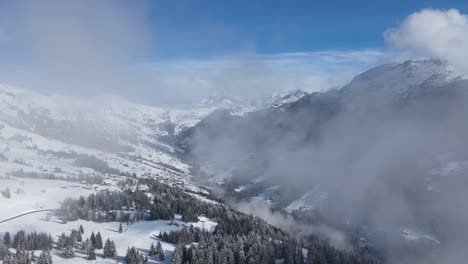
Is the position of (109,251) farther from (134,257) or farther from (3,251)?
(3,251)

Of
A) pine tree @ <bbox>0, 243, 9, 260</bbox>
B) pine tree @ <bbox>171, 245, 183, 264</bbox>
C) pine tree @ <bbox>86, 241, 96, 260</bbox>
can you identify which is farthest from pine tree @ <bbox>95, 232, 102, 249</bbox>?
pine tree @ <bbox>0, 243, 9, 260</bbox>

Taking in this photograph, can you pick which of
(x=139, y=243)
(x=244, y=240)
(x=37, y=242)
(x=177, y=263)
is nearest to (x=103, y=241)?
(x=139, y=243)

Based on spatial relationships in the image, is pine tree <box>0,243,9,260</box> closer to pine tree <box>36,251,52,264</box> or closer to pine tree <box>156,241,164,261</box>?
pine tree <box>36,251,52,264</box>

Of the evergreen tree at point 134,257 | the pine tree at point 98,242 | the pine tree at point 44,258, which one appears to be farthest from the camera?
the pine tree at point 98,242

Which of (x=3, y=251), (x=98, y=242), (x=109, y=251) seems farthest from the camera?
(x=98, y=242)

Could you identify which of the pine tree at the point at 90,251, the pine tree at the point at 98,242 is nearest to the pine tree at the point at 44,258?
the pine tree at the point at 90,251

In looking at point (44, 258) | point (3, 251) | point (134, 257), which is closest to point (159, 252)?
point (134, 257)

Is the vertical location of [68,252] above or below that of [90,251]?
below

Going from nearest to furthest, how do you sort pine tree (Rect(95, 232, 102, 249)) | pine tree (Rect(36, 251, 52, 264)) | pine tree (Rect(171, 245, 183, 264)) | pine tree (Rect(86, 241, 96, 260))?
pine tree (Rect(36, 251, 52, 264)), pine tree (Rect(171, 245, 183, 264)), pine tree (Rect(86, 241, 96, 260)), pine tree (Rect(95, 232, 102, 249))

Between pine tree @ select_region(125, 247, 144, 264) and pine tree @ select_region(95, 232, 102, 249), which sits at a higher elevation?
pine tree @ select_region(95, 232, 102, 249)

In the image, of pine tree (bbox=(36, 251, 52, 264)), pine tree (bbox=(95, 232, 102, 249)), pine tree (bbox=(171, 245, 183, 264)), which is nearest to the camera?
pine tree (bbox=(36, 251, 52, 264))

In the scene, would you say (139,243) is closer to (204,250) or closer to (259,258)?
(204,250)

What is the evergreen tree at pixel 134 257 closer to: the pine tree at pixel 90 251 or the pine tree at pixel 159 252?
the pine tree at pixel 159 252
